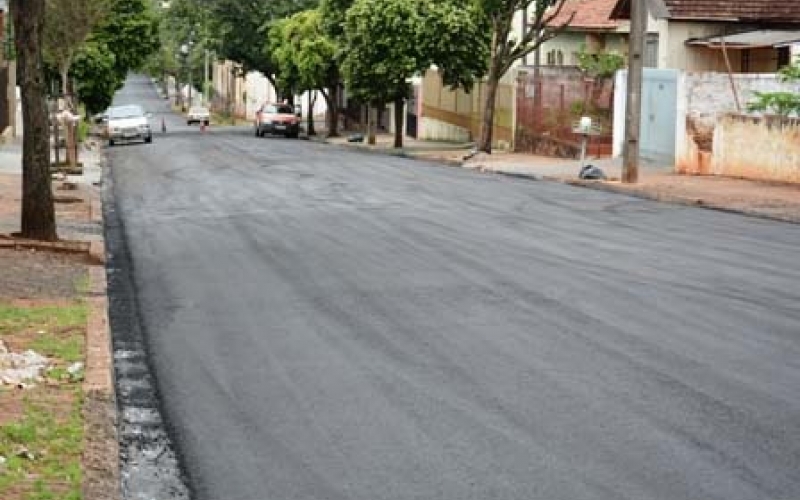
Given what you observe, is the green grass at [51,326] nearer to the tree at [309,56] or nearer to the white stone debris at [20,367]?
the white stone debris at [20,367]

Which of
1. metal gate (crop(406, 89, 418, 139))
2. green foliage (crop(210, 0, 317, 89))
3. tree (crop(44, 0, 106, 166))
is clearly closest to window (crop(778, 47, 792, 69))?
tree (crop(44, 0, 106, 166))

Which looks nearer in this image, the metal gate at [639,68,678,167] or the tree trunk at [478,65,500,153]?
the metal gate at [639,68,678,167]

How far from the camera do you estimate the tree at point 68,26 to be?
3331cm

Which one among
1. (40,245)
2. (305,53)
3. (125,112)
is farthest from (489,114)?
(40,245)

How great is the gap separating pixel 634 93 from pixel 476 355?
2082 centimetres

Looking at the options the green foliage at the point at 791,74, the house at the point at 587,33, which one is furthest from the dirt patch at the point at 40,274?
the house at the point at 587,33

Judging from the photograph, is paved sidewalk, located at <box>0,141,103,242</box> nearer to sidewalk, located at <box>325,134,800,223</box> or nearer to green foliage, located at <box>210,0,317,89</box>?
sidewalk, located at <box>325,134,800,223</box>

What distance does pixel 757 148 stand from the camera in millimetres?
30781

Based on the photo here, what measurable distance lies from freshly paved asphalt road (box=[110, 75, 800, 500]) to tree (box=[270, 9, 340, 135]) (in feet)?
145

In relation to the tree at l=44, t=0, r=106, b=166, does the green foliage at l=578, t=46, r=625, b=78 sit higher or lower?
lower

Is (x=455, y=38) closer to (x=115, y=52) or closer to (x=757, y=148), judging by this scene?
(x=115, y=52)

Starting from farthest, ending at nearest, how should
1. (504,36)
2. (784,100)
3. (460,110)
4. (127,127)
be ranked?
(460,110) → (127,127) → (504,36) → (784,100)

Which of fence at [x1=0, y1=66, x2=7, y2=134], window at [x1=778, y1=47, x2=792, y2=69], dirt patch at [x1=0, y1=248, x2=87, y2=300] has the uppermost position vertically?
window at [x1=778, y1=47, x2=792, y2=69]

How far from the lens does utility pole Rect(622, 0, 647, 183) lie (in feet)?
101
